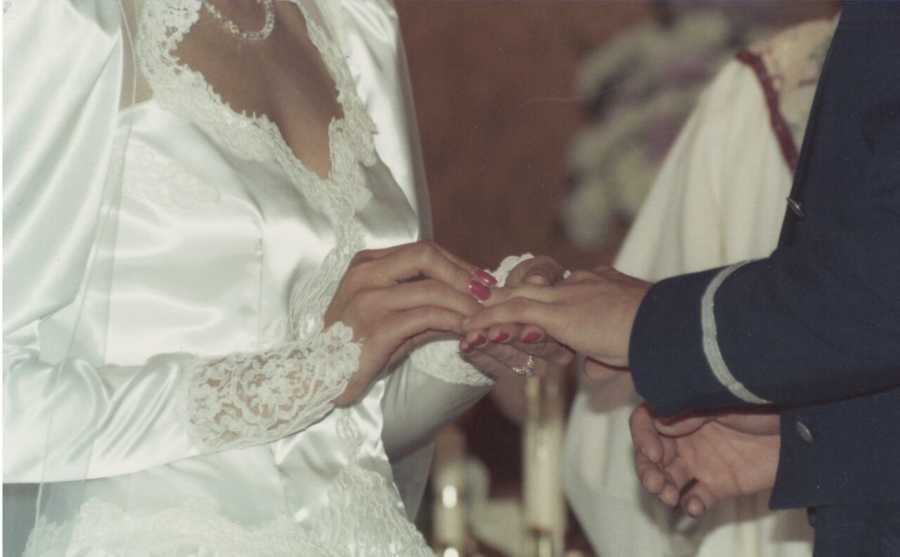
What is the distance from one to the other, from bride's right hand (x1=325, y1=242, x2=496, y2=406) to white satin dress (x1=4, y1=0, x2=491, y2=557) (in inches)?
0.8

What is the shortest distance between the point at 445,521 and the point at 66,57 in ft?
3.52

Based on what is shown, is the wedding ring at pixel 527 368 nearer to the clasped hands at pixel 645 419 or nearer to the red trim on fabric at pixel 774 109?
the clasped hands at pixel 645 419

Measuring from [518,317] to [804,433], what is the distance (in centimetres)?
23

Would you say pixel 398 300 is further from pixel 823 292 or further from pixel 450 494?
pixel 450 494

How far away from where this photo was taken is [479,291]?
109 centimetres

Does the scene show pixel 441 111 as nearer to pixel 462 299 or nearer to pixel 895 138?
pixel 462 299

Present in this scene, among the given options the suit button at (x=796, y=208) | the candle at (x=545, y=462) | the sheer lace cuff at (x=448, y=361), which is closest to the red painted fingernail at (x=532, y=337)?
the sheer lace cuff at (x=448, y=361)

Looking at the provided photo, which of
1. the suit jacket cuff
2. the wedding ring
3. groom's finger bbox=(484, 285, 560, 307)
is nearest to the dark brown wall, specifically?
the wedding ring

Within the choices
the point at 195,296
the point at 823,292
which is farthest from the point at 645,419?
the point at 195,296

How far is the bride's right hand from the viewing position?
1.05 meters

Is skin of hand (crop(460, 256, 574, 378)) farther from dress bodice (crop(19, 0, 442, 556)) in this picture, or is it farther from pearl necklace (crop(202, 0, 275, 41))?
pearl necklace (crop(202, 0, 275, 41))

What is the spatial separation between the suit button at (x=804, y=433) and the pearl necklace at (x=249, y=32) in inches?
21.4

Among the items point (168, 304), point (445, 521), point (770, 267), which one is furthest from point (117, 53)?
point (445, 521)

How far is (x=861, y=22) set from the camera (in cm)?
93
